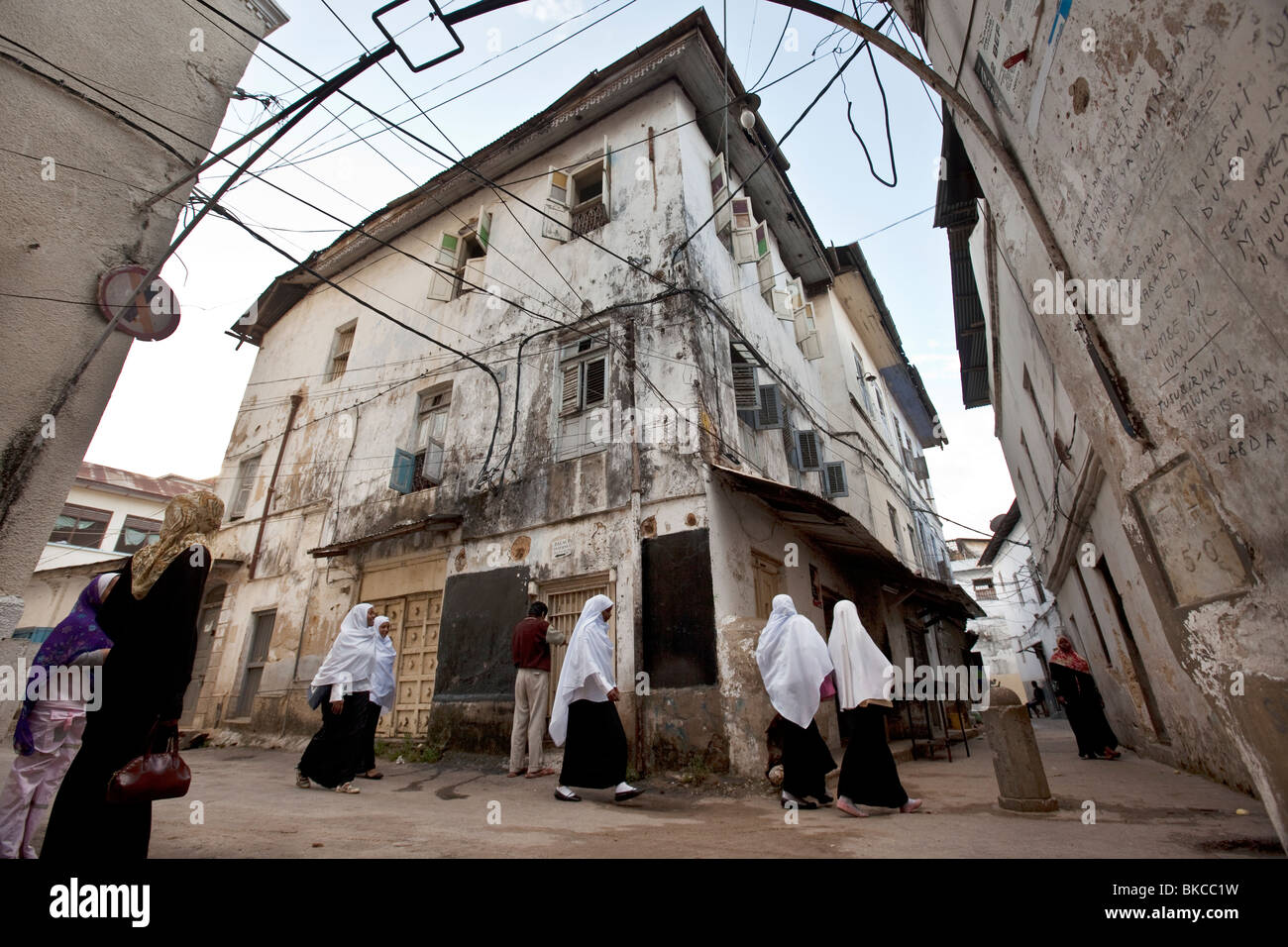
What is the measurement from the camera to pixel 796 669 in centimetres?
466

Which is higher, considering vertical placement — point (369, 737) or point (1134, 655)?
point (1134, 655)

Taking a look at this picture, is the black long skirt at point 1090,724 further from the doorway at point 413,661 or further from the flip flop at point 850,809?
the doorway at point 413,661

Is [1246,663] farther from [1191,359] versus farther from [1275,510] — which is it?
[1191,359]

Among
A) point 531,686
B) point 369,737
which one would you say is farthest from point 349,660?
point 531,686

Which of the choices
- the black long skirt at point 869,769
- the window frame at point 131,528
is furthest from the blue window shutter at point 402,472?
the window frame at point 131,528

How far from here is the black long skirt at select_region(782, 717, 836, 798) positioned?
4.55 metres

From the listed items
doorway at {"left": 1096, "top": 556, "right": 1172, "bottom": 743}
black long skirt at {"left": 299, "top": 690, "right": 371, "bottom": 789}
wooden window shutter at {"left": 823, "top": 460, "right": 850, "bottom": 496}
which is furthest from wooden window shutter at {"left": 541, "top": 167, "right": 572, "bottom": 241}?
Answer: doorway at {"left": 1096, "top": 556, "right": 1172, "bottom": 743}

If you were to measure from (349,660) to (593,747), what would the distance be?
2550 mm

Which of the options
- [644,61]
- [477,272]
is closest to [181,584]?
[477,272]

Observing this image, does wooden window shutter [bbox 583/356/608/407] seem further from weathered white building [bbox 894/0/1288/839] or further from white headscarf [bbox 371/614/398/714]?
weathered white building [bbox 894/0/1288/839]

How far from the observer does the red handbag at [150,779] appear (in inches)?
76.4

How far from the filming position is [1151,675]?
629cm

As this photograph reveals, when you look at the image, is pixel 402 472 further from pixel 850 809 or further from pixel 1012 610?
pixel 1012 610
